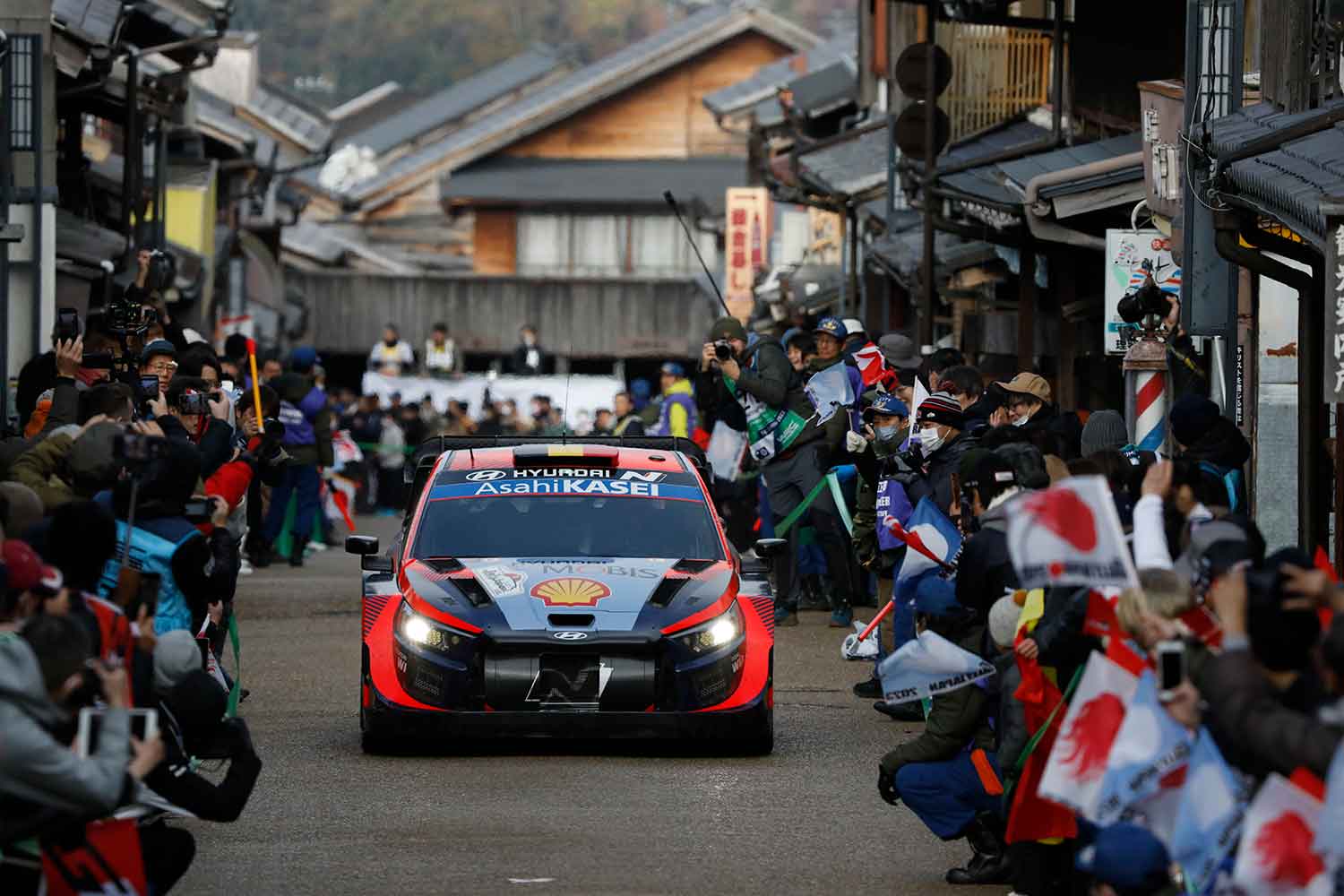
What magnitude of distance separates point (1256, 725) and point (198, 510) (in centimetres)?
528

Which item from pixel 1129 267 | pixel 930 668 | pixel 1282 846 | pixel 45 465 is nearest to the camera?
pixel 1282 846

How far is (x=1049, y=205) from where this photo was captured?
1881cm

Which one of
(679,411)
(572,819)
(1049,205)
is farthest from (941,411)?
(679,411)

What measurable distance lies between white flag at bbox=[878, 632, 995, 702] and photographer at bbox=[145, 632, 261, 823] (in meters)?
2.42

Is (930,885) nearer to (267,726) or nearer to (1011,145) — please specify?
(267,726)

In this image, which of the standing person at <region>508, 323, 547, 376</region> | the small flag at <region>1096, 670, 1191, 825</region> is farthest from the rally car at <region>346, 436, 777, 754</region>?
the standing person at <region>508, 323, 547, 376</region>

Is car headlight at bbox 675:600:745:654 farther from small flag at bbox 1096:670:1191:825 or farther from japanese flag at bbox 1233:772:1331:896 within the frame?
japanese flag at bbox 1233:772:1331:896

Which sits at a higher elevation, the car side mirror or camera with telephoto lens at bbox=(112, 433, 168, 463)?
camera with telephoto lens at bbox=(112, 433, 168, 463)

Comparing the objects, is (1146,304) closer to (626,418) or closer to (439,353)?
(626,418)

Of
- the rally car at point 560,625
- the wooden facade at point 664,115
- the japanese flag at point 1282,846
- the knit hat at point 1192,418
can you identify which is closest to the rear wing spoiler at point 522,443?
the rally car at point 560,625

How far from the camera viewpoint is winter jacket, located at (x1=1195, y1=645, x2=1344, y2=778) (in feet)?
18.9

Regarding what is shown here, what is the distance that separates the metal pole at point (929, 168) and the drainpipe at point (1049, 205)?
13.2 feet

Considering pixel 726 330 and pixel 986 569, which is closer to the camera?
pixel 986 569

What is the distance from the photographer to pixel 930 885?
929cm
